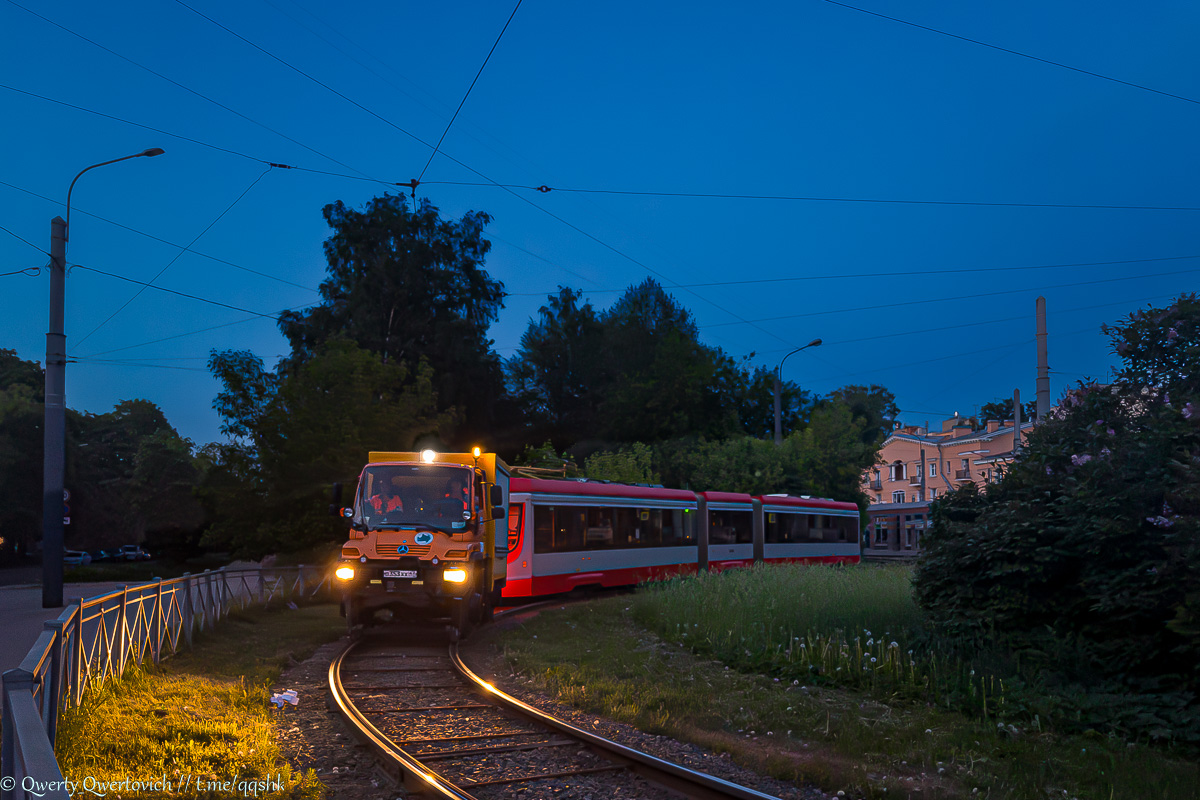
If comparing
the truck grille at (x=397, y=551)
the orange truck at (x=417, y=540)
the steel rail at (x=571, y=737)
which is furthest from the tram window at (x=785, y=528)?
the steel rail at (x=571, y=737)

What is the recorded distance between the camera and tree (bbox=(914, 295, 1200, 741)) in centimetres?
845

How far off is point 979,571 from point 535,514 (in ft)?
36.1

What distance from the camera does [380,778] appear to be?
6789mm

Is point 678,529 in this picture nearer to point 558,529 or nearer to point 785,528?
point 558,529

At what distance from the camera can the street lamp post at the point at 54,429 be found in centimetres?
1761

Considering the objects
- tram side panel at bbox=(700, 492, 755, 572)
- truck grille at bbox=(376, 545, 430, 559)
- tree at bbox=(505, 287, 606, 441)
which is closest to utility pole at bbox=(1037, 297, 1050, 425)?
truck grille at bbox=(376, 545, 430, 559)

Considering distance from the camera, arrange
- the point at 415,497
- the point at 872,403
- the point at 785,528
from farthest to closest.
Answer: the point at 872,403
the point at 785,528
the point at 415,497

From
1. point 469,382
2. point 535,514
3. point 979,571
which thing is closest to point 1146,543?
point 979,571

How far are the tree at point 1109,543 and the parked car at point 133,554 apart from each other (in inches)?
2448

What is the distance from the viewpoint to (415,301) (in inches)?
1831

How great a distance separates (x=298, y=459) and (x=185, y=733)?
1538 centimetres

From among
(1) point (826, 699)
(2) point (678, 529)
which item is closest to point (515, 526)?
(2) point (678, 529)

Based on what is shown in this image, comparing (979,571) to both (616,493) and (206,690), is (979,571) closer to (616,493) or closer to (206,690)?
(206,690)

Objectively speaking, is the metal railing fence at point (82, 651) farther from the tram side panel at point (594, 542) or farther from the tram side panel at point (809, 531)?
the tram side panel at point (809, 531)
